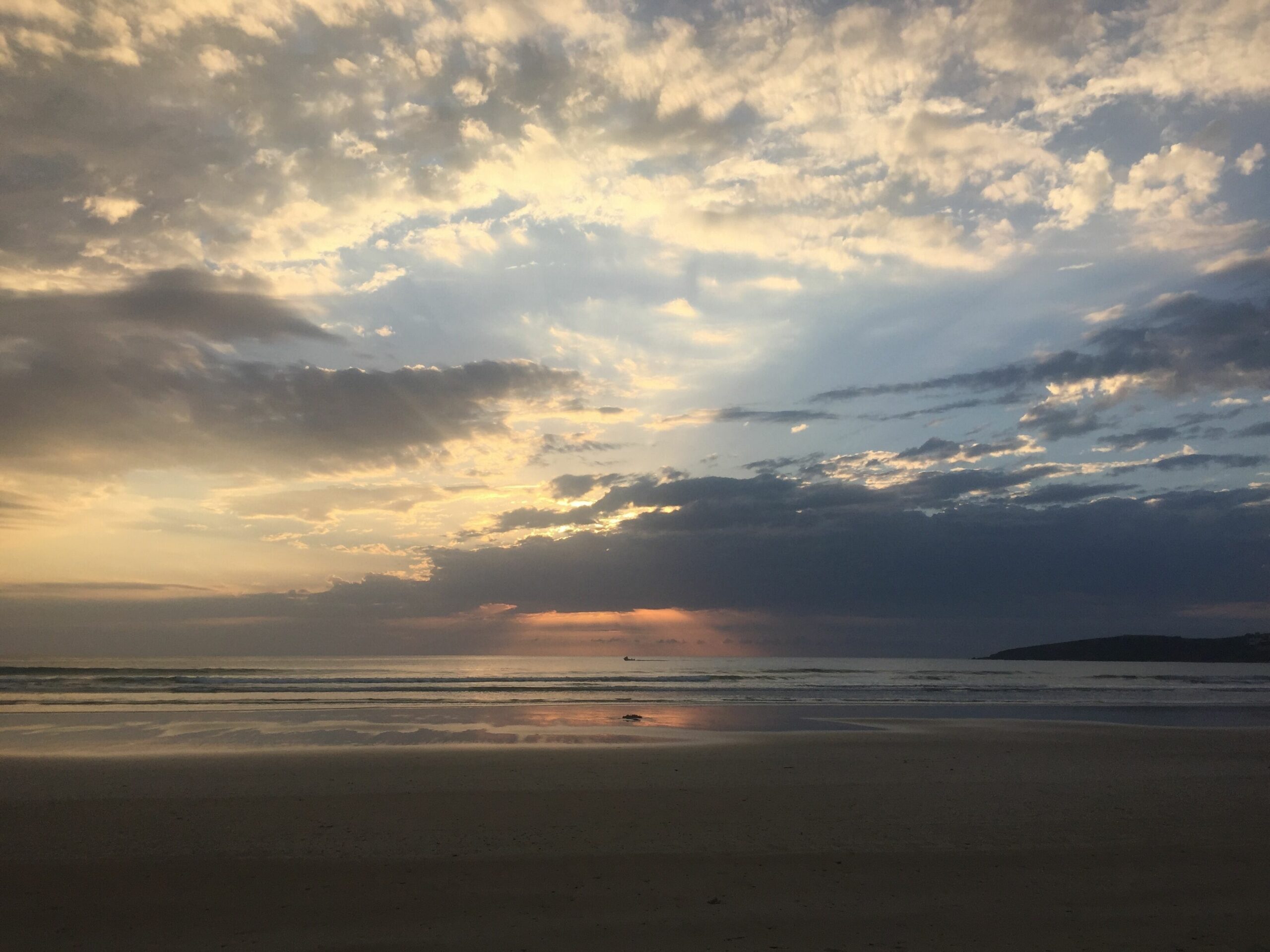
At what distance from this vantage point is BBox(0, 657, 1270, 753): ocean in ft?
71.1

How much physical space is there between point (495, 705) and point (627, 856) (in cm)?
2522

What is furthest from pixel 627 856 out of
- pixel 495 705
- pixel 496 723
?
pixel 495 705

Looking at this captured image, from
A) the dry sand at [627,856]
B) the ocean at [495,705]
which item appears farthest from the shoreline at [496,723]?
the dry sand at [627,856]

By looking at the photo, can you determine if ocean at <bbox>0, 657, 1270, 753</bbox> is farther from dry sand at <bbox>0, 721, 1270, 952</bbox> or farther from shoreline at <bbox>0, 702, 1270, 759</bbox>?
dry sand at <bbox>0, 721, 1270, 952</bbox>

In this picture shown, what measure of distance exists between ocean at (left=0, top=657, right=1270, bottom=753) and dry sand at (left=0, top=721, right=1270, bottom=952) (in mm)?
5743

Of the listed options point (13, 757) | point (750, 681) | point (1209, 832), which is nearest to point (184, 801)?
point (13, 757)

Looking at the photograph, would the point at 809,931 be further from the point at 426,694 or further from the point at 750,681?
the point at 750,681

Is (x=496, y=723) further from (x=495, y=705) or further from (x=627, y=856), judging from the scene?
(x=627, y=856)

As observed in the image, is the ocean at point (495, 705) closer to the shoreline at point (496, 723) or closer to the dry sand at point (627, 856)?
the shoreline at point (496, 723)

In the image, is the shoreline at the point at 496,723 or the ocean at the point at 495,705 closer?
the shoreline at the point at 496,723

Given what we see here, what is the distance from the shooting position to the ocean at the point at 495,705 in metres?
21.7

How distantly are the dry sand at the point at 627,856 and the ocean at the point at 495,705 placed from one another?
5743 millimetres

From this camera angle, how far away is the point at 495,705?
3319 cm

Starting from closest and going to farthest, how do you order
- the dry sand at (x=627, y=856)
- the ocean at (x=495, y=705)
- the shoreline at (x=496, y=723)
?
the dry sand at (x=627, y=856), the shoreline at (x=496, y=723), the ocean at (x=495, y=705)
